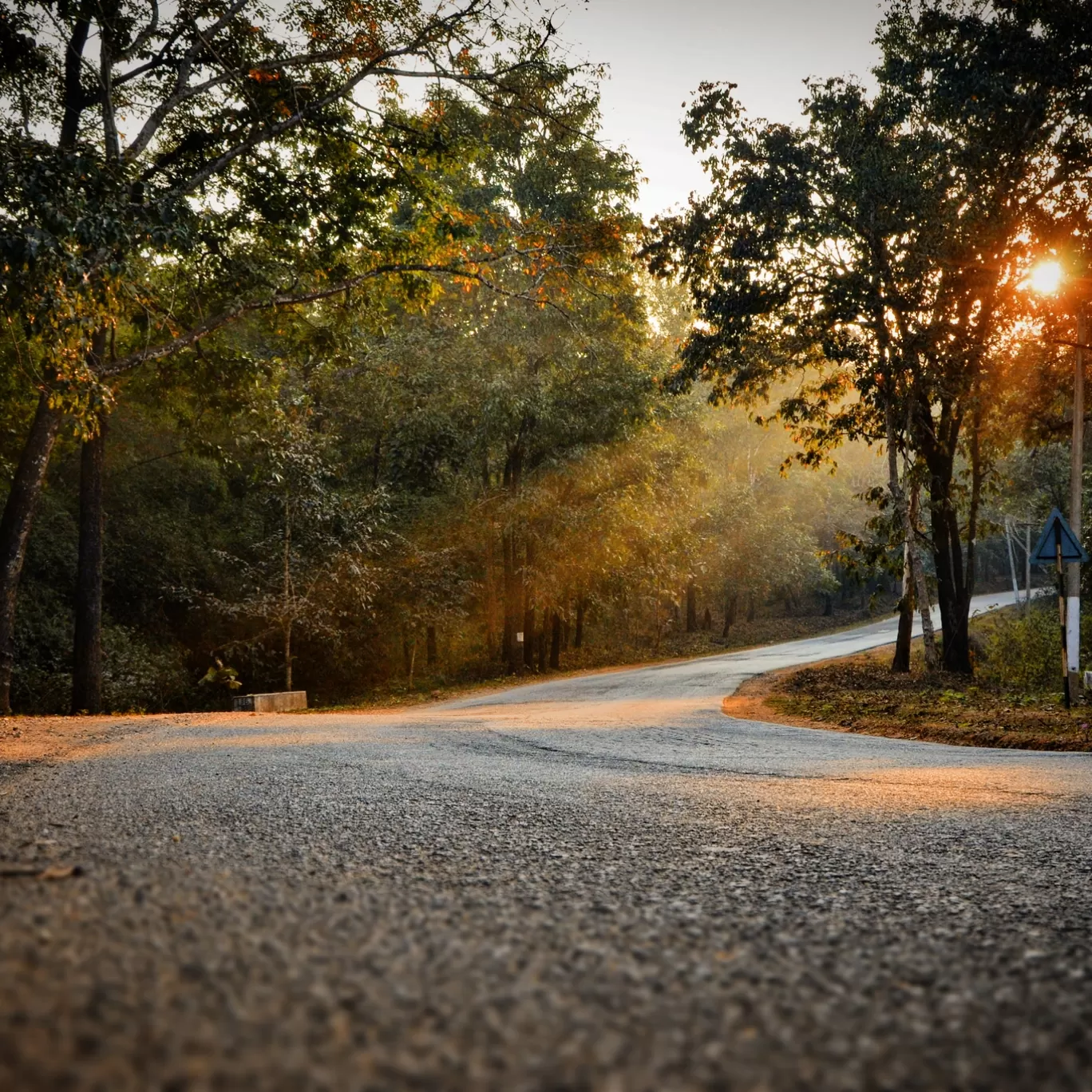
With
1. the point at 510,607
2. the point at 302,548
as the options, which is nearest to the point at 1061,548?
the point at 302,548

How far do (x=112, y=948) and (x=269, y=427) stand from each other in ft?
49.3

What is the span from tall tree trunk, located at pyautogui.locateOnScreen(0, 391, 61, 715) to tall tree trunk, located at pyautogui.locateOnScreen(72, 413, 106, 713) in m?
2.19

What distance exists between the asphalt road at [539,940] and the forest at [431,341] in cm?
600

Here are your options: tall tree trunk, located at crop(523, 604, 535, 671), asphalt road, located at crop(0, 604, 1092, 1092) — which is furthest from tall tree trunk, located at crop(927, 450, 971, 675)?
asphalt road, located at crop(0, 604, 1092, 1092)

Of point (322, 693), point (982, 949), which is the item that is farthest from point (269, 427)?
point (982, 949)

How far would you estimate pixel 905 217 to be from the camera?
15.3 metres

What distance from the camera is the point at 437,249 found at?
527 inches

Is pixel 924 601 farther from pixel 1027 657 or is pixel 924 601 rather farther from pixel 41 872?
pixel 41 872

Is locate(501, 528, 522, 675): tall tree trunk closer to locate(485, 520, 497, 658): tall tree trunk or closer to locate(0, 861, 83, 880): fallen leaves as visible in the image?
locate(485, 520, 497, 658): tall tree trunk

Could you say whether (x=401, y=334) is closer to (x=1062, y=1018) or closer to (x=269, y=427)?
(x=269, y=427)

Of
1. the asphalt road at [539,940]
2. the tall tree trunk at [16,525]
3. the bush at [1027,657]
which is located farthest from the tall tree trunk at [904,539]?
the tall tree trunk at [16,525]

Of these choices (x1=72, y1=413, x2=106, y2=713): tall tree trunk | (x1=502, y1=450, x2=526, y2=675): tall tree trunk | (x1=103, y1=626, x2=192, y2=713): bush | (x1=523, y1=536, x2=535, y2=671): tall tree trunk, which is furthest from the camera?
(x1=502, y1=450, x2=526, y2=675): tall tree trunk

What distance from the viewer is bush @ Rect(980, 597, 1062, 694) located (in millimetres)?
18578

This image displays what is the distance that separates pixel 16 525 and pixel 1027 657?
76.5 feet
